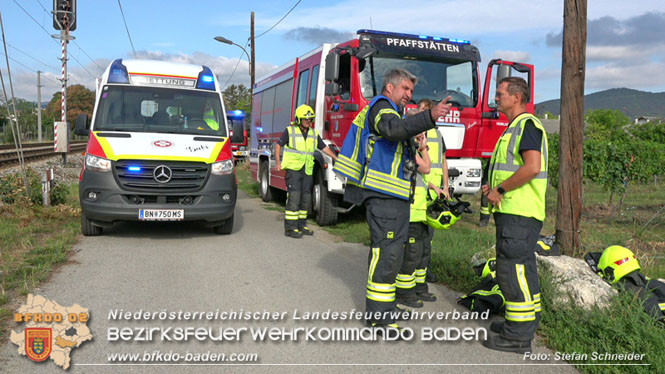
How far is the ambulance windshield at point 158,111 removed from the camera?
8141 mm

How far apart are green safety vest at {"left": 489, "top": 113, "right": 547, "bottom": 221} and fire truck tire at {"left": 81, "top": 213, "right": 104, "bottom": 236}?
595 cm

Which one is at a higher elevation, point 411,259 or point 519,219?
point 519,219

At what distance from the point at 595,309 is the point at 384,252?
167 centimetres

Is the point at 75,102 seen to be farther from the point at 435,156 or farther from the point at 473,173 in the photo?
the point at 435,156

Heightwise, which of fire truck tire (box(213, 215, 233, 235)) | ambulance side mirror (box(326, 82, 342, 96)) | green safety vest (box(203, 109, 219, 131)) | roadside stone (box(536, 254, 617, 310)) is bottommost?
fire truck tire (box(213, 215, 233, 235))

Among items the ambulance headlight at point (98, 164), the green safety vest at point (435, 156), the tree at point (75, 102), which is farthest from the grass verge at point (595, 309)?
the tree at point (75, 102)

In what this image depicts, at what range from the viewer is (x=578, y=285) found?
460cm

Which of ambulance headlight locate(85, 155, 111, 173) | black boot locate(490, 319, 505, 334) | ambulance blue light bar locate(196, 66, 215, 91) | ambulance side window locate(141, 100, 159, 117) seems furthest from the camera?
ambulance blue light bar locate(196, 66, 215, 91)

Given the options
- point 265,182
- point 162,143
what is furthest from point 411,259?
point 265,182

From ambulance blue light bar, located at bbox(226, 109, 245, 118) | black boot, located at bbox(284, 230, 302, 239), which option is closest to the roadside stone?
black boot, located at bbox(284, 230, 302, 239)

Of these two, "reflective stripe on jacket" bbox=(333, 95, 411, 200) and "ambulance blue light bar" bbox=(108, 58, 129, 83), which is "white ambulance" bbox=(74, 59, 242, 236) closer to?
"ambulance blue light bar" bbox=(108, 58, 129, 83)

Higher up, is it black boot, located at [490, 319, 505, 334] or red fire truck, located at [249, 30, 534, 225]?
red fire truck, located at [249, 30, 534, 225]

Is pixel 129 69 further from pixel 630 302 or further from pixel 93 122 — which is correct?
pixel 630 302

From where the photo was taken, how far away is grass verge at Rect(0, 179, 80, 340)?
5.14m
